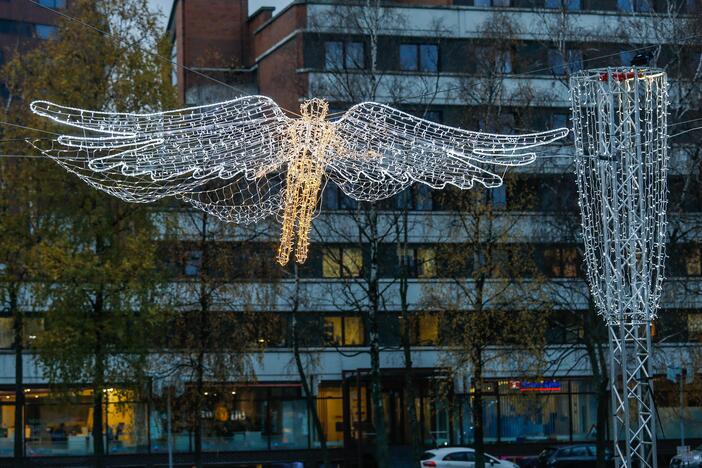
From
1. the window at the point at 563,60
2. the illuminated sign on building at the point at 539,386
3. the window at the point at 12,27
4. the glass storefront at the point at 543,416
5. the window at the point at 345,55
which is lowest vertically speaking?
the glass storefront at the point at 543,416

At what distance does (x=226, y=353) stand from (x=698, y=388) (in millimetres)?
14931

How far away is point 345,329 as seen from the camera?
156 feet

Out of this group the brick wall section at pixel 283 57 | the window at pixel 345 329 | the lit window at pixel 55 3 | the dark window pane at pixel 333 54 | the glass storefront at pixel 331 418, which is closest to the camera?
the dark window pane at pixel 333 54

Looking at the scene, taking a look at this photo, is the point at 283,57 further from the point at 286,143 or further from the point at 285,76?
the point at 286,143

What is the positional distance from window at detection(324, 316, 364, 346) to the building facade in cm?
5

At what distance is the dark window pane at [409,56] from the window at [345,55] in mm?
3486

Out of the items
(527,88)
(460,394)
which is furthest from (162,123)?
(460,394)

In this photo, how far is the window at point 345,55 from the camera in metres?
43.5

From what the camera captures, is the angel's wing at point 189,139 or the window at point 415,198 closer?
the angel's wing at point 189,139

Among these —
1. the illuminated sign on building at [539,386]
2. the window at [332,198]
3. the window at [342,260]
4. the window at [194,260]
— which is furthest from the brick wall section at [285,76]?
the illuminated sign on building at [539,386]

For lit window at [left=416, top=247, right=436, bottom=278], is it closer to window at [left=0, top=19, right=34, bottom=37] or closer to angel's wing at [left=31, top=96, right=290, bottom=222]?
angel's wing at [left=31, top=96, right=290, bottom=222]

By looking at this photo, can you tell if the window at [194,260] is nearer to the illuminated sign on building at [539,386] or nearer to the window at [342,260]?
the window at [342,260]

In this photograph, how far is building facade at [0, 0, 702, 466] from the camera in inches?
1587

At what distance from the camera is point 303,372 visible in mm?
43562
